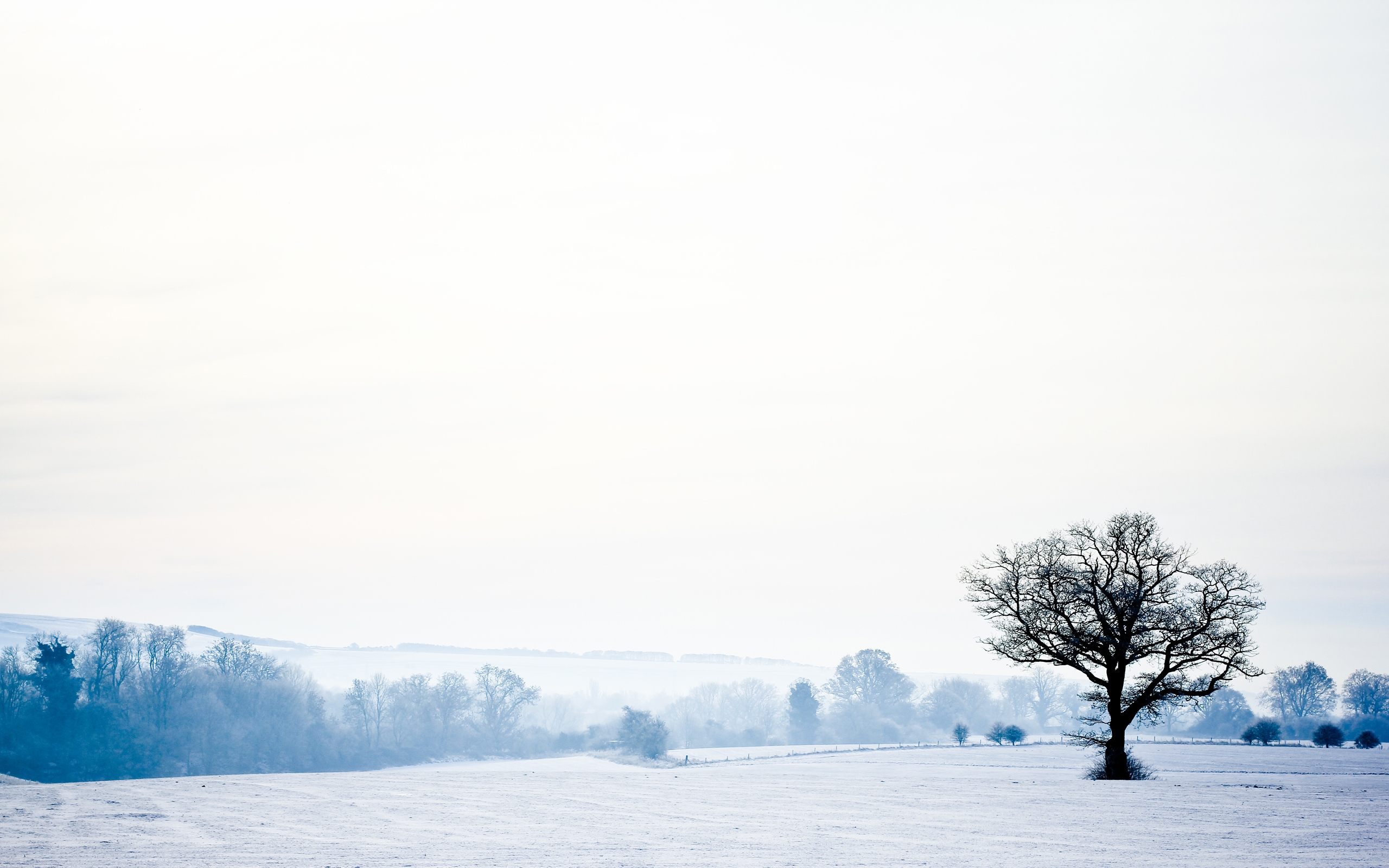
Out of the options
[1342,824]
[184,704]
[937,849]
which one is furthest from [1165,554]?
[184,704]

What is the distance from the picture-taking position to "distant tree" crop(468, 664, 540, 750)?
11400 centimetres

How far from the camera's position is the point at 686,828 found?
21469mm

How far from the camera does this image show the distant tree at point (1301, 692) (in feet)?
380

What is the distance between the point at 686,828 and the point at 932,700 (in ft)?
420

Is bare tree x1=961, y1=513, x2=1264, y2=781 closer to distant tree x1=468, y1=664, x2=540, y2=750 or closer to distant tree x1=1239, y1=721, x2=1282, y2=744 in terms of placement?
distant tree x1=1239, y1=721, x2=1282, y2=744

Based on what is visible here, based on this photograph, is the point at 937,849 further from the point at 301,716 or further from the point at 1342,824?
the point at 301,716

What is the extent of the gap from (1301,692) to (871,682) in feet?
167

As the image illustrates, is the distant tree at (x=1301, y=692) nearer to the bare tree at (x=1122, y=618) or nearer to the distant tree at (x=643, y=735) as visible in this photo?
the distant tree at (x=643, y=735)

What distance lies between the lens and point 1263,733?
3083 inches

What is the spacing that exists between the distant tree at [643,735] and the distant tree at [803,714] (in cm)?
3157

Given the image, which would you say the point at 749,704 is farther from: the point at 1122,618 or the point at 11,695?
the point at 1122,618

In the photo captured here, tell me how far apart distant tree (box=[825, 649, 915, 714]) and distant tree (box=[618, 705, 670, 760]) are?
4330cm

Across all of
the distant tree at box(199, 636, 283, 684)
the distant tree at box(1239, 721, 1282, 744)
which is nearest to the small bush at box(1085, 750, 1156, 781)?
the distant tree at box(1239, 721, 1282, 744)

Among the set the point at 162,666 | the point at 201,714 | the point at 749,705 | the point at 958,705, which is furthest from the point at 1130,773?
the point at 749,705
